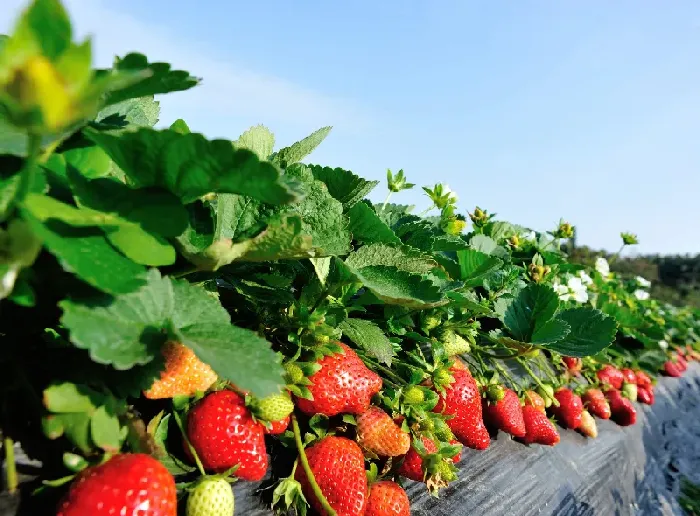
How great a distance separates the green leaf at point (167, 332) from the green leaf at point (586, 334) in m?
1.01

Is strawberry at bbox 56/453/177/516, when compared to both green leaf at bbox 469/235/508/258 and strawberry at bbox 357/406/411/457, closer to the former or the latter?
strawberry at bbox 357/406/411/457

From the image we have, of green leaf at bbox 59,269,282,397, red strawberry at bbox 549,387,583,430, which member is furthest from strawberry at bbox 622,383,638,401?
green leaf at bbox 59,269,282,397

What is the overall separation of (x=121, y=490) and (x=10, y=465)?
105mm

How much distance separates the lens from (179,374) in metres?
0.67

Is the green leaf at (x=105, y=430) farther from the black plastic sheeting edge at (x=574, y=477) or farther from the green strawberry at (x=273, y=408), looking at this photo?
the green strawberry at (x=273, y=408)

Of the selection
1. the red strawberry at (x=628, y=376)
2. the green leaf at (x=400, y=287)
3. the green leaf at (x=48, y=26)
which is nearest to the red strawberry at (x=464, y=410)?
the green leaf at (x=400, y=287)

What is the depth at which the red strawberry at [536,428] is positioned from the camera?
158 centimetres

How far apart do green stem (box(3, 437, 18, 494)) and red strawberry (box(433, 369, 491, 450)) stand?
29.5 inches

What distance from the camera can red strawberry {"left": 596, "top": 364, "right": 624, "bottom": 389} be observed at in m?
2.74

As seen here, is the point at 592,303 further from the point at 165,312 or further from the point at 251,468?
the point at 165,312

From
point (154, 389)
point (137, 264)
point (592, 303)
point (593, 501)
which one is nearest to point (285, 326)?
point (154, 389)

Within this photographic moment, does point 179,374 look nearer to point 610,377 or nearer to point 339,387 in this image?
point 339,387

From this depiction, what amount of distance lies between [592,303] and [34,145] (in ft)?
10.4

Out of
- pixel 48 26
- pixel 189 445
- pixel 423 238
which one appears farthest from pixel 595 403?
pixel 48 26
